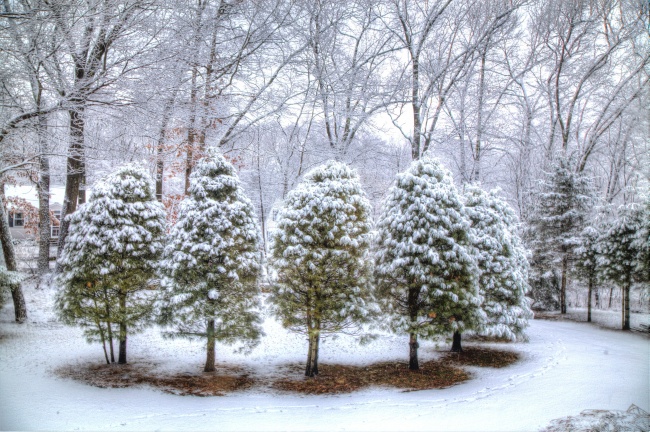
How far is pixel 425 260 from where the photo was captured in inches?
339

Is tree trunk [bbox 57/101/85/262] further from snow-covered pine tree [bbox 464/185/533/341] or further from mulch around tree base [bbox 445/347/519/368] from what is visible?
mulch around tree base [bbox 445/347/519/368]

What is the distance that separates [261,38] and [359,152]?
5801 millimetres

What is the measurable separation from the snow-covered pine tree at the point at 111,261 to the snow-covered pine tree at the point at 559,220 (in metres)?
16.2

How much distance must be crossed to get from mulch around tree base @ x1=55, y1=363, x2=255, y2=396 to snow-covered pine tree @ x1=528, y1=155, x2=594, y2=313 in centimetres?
1487

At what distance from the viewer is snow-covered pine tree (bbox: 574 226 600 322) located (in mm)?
14742

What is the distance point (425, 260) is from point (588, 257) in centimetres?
1051

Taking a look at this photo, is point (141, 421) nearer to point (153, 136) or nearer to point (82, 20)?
point (82, 20)

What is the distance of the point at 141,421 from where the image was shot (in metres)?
5.31

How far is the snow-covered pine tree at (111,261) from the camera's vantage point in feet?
26.2

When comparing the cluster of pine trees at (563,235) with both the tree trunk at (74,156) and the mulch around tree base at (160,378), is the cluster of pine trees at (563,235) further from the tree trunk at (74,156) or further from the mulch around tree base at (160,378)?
the tree trunk at (74,156)

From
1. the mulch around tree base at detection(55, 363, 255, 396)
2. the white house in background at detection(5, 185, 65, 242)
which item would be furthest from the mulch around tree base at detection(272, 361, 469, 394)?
the white house in background at detection(5, 185, 65, 242)

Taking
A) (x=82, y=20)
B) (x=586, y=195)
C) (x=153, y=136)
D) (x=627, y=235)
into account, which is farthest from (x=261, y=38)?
(x=586, y=195)

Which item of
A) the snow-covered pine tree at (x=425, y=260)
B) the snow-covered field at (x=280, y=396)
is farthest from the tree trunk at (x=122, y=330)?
the snow-covered pine tree at (x=425, y=260)

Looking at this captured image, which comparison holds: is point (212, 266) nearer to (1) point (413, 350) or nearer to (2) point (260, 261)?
(2) point (260, 261)
